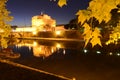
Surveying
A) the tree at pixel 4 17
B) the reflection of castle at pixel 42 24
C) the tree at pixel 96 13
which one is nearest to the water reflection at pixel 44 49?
the tree at pixel 4 17

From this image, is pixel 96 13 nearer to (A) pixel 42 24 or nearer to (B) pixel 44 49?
(B) pixel 44 49

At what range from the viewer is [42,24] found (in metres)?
66.1

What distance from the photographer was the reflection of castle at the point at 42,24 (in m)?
66.0

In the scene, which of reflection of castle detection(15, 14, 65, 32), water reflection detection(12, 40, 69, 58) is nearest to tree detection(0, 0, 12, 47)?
water reflection detection(12, 40, 69, 58)

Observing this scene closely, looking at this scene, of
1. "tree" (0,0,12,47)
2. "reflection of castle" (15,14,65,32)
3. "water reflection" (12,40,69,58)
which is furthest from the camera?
"reflection of castle" (15,14,65,32)

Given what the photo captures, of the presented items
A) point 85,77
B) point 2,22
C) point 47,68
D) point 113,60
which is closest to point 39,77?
point 2,22

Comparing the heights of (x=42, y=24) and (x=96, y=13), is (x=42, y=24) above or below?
above

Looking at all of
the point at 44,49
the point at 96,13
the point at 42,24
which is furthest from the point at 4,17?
the point at 42,24

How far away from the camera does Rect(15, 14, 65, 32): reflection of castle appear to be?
6597cm

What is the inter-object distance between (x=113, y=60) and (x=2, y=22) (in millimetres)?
12833

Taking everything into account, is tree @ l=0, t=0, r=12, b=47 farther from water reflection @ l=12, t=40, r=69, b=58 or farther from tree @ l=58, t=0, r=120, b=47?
water reflection @ l=12, t=40, r=69, b=58

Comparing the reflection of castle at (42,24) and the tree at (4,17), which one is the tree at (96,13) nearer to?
the tree at (4,17)

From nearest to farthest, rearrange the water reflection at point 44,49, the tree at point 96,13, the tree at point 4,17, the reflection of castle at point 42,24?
1. the tree at point 96,13
2. the tree at point 4,17
3. the water reflection at point 44,49
4. the reflection of castle at point 42,24

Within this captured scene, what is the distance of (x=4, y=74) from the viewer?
1234 cm
